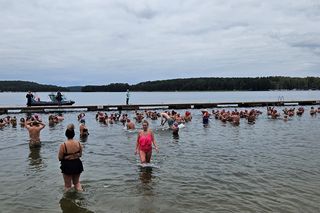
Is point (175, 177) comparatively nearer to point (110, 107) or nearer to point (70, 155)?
point (70, 155)

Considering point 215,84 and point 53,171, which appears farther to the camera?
point 215,84

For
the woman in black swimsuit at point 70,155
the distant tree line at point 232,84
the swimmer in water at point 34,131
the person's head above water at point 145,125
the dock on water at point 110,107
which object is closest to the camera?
the woman in black swimsuit at point 70,155

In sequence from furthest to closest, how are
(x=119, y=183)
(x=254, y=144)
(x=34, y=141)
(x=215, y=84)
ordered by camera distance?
(x=215, y=84) < (x=254, y=144) < (x=34, y=141) < (x=119, y=183)

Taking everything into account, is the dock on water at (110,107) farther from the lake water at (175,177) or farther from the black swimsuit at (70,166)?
the black swimsuit at (70,166)

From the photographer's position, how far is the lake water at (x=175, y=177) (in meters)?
9.86

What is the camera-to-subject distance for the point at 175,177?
12742 mm

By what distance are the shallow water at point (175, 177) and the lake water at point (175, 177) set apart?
24mm

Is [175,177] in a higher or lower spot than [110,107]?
lower

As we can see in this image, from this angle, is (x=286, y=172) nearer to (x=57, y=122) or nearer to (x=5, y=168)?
(x=5, y=168)

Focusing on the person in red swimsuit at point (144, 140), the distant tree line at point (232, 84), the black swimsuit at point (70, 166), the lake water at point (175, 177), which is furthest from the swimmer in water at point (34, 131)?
the distant tree line at point (232, 84)

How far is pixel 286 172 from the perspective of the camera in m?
13.5

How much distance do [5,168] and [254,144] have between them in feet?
40.4

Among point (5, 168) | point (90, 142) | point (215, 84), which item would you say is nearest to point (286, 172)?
point (5, 168)

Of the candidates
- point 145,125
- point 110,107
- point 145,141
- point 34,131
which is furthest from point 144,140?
point 110,107
